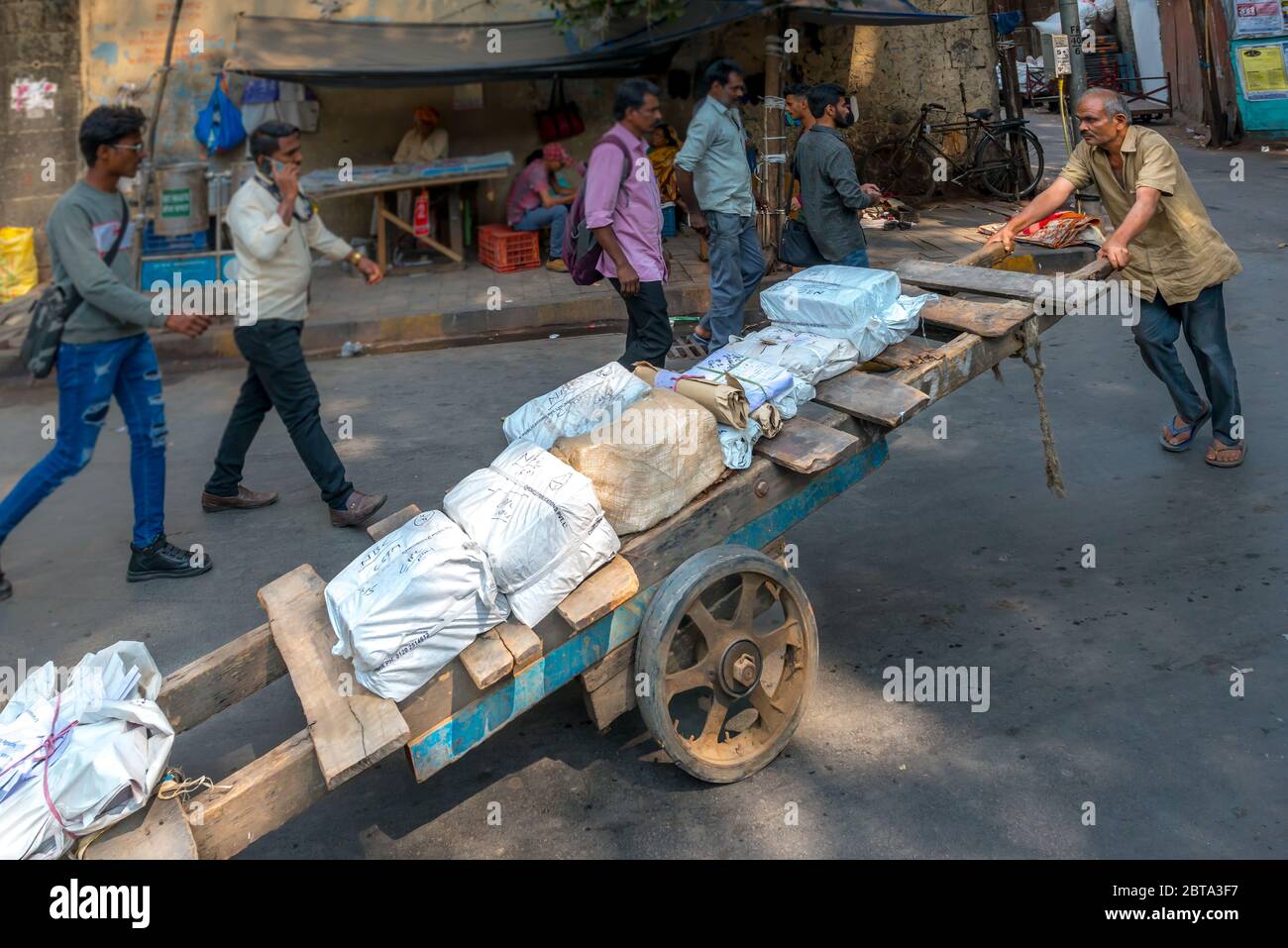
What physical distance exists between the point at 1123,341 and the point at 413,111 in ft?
24.0

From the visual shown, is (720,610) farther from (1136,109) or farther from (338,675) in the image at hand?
(1136,109)

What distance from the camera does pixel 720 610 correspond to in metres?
3.63

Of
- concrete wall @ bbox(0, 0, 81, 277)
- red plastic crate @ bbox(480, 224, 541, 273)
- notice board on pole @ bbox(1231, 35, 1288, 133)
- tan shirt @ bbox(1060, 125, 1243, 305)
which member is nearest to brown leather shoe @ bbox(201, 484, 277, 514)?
tan shirt @ bbox(1060, 125, 1243, 305)

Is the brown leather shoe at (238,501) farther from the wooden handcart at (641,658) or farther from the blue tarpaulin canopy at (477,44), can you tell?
the blue tarpaulin canopy at (477,44)

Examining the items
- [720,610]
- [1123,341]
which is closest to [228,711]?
[720,610]

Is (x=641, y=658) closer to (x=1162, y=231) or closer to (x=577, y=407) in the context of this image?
(x=577, y=407)

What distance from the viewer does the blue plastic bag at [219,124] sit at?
10.7m

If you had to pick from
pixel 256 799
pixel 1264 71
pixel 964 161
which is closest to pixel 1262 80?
pixel 1264 71

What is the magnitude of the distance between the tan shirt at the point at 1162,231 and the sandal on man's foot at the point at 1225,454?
75cm

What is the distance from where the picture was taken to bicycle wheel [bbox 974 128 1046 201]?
13156 mm

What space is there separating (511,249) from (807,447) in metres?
8.00

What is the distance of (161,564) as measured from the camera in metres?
5.14

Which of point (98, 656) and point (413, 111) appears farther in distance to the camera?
point (413, 111)

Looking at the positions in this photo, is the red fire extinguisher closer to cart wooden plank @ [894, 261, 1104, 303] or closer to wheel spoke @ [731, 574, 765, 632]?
cart wooden plank @ [894, 261, 1104, 303]
